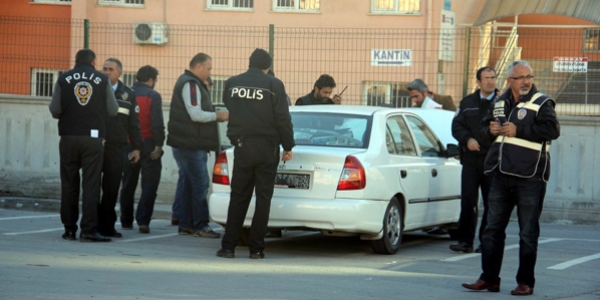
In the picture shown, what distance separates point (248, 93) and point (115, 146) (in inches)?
82.3

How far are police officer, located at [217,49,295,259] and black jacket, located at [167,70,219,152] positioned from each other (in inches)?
66.9

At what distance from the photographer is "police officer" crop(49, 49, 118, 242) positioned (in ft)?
36.6

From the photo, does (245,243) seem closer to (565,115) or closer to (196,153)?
(196,153)

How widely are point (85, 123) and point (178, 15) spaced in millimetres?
17667

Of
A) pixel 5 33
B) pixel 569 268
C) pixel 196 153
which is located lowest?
pixel 569 268

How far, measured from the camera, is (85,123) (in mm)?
11164

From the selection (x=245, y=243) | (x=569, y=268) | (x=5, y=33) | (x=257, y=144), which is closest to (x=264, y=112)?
(x=257, y=144)

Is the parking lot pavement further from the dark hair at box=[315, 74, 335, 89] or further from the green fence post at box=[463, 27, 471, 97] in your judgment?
the green fence post at box=[463, 27, 471, 97]

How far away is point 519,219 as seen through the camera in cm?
861

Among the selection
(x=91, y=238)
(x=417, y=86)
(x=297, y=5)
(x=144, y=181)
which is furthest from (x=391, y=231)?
(x=297, y=5)

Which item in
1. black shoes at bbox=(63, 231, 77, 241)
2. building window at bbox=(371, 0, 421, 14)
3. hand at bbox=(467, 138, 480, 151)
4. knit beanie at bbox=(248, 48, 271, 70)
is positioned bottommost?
black shoes at bbox=(63, 231, 77, 241)

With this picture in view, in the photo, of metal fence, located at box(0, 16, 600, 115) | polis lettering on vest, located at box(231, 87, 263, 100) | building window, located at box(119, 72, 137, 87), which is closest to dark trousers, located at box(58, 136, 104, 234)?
polis lettering on vest, located at box(231, 87, 263, 100)

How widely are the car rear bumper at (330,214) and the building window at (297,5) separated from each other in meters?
17.8

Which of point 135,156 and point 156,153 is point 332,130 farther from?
point 156,153
